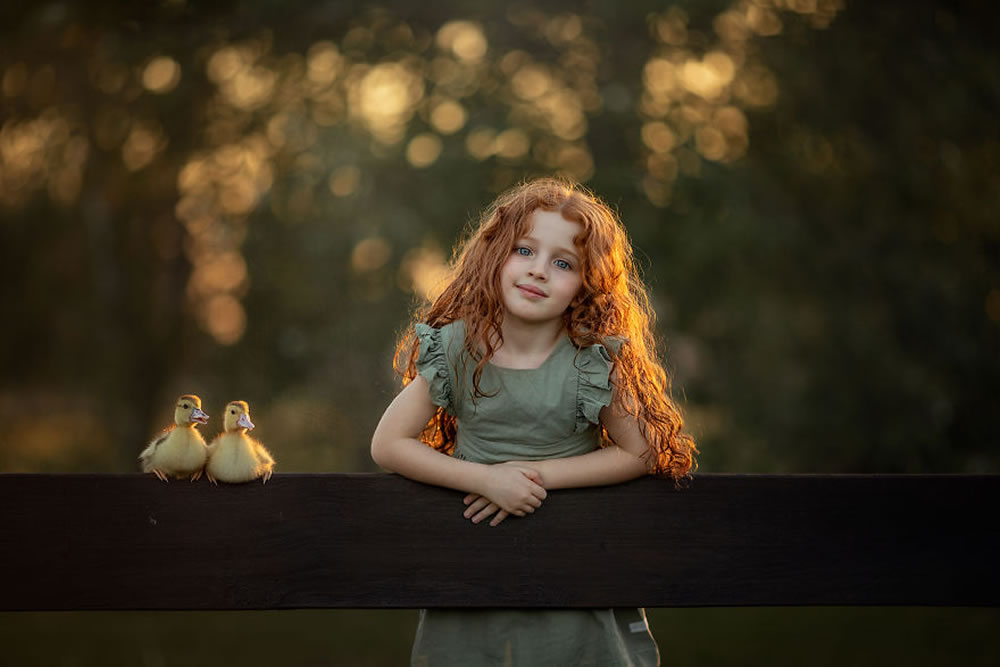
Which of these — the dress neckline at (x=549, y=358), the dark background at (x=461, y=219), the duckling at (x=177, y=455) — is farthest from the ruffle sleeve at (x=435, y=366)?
the dark background at (x=461, y=219)

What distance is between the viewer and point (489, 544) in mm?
2096

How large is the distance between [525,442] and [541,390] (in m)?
0.13

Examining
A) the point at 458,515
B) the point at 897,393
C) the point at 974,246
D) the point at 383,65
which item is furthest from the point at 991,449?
the point at 458,515

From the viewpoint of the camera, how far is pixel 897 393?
673 centimetres

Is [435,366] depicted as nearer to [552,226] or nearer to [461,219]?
[552,226]

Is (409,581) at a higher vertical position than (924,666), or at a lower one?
higher

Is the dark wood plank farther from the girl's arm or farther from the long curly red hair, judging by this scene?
the long curly red hair

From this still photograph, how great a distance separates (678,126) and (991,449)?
9.74ft

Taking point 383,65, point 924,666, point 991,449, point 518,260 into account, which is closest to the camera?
point 518,260

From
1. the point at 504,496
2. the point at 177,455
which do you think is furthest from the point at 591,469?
the point at 177,455


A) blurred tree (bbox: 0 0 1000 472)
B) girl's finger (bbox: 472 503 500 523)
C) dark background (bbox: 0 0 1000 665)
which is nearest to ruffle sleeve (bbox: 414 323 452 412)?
girl's finger (bbox: 472 503 500 523)

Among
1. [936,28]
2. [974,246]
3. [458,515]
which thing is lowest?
[974,246]

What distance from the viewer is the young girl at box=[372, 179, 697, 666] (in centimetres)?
226

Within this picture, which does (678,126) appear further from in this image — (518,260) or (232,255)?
(518,260)
